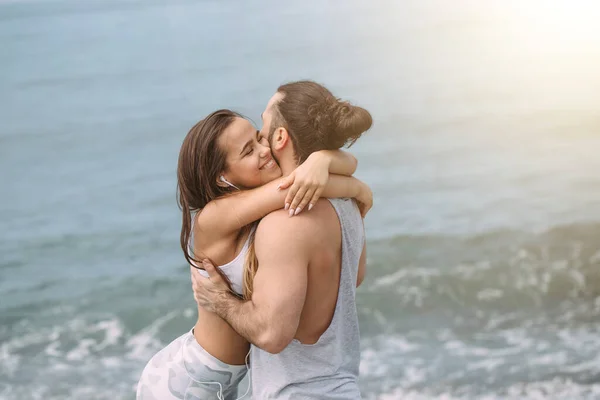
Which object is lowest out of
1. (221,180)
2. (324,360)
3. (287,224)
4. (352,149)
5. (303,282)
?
(324,360)

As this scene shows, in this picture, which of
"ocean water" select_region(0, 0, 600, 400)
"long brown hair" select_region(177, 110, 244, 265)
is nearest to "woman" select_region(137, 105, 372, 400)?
"long brown hair" select_region(177, 110, 244, 265)

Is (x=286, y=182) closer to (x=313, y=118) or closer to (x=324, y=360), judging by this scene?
(x=313, y=118)

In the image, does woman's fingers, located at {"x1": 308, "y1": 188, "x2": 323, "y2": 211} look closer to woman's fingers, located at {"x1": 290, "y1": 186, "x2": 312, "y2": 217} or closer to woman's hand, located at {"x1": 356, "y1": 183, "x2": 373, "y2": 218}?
woman's fingers, located at {"x1": 290, "y1": 186, "x2": 312, "y2": 217}

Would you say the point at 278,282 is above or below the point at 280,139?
below

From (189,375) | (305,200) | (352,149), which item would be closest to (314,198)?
(305,200)

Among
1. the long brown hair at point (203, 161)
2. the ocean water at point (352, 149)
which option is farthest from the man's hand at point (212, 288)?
the ocean water at point (352, 149)

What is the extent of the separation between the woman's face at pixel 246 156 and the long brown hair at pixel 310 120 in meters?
0.06

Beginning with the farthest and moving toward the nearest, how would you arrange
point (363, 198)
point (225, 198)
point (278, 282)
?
point (363, 198) → point (225, 198) → point (278, 282)

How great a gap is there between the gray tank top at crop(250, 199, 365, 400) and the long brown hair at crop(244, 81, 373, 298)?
14cm

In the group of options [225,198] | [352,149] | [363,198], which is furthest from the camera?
[352,149]

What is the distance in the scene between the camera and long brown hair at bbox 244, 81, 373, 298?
71.2 inches

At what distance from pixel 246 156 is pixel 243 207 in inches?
4.7

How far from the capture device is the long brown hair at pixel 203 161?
69.8 inches

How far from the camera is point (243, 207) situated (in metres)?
1.77
